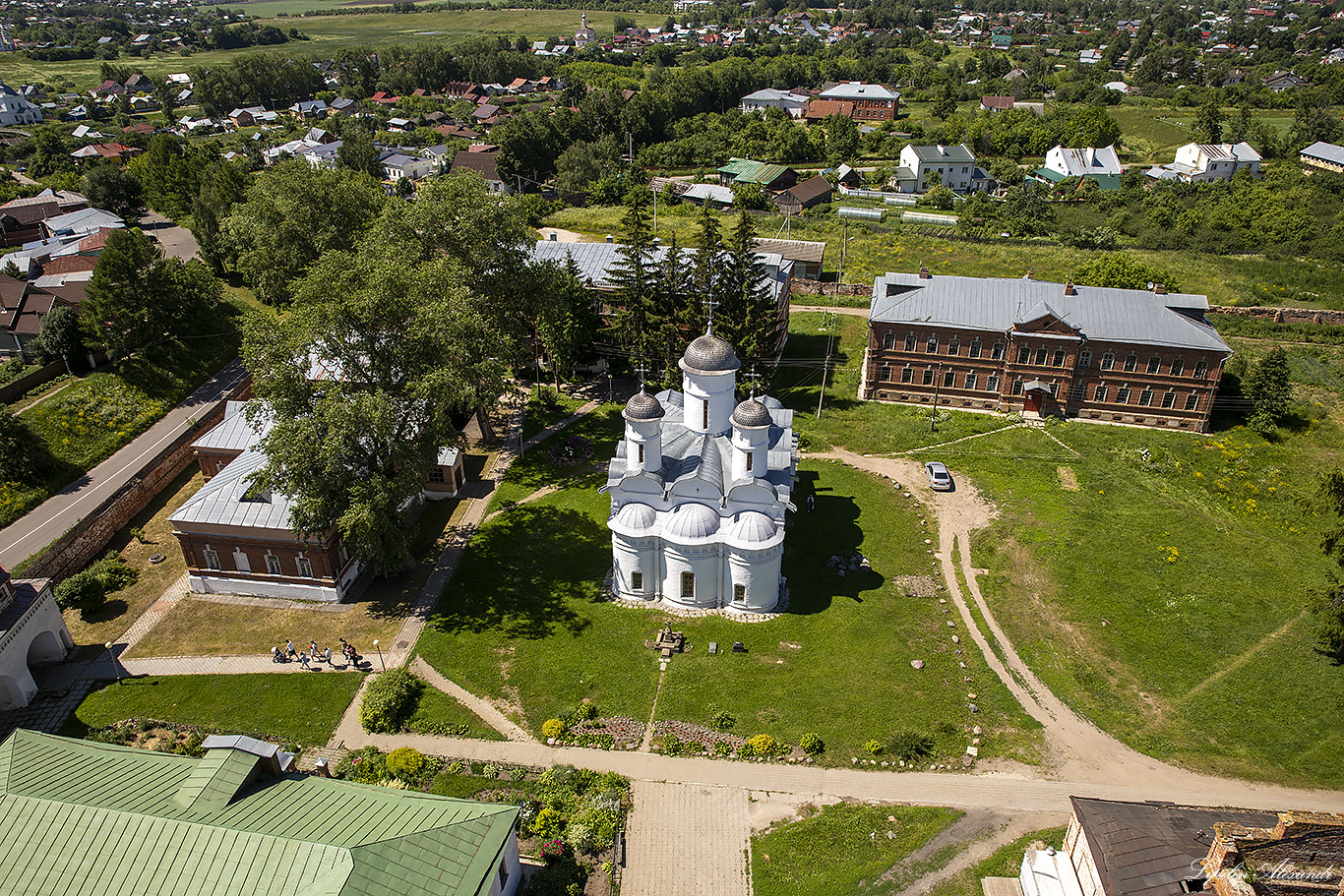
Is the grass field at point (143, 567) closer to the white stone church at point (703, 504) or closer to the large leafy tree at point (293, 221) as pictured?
the large leafy tree at point (293, 221)

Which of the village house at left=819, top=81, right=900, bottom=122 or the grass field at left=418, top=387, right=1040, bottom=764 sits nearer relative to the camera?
the grass field at left=418, top=387, right=1040, bottom=764

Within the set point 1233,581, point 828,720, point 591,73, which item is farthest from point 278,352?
point 591,73

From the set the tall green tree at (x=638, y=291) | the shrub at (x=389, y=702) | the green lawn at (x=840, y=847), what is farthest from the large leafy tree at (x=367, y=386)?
the green lawn at (x=840, y=847)

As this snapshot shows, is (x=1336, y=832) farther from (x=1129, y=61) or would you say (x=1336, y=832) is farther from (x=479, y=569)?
(x=1129, y=61)

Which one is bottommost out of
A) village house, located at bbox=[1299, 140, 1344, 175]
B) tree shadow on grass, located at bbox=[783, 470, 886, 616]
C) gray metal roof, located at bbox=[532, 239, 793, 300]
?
tree shadow on grass, located at bbox=[783, 470, 886, 616]

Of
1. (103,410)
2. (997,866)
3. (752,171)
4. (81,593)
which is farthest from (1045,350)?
(752,171)

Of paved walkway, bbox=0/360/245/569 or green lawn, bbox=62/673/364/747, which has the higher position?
paved walkway, bbox=0/360/245/569

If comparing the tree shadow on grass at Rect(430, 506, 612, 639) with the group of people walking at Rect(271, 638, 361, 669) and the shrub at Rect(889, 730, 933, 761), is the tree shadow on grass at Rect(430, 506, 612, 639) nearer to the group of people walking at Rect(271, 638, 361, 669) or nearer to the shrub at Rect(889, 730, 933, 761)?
the group of people walking at Rect(271, 638, 361, 669)

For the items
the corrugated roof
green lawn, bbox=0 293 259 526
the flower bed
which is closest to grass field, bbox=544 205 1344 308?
the flower bed
